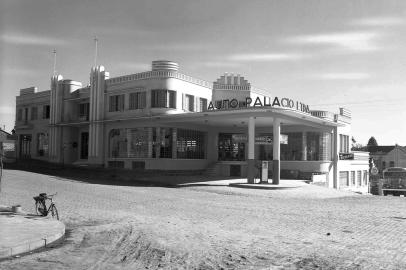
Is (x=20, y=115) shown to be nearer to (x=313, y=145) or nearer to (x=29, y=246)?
(x=313, y=145)

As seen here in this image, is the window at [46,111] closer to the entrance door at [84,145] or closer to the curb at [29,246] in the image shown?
the entrance door at [84,145]

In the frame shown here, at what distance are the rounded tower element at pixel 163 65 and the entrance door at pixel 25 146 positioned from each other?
2154 cm

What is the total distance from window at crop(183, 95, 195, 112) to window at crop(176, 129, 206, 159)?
197 cm

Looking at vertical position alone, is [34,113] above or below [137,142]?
above

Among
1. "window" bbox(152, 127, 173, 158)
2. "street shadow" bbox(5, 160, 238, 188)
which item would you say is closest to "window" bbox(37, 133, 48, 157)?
"street shadow" bbox(5, 160, 238, 188)

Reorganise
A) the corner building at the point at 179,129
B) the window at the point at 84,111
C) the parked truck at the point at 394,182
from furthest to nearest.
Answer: the window at the point at 84,111 → the parked truck at the point at 394,182 → the corner building at the point at 179,129

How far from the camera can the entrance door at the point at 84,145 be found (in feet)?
138

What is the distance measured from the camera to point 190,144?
35594mm

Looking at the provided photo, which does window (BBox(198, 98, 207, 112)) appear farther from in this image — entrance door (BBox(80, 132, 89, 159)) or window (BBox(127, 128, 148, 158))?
entrance door (BBox(80, 132, 89, 159))

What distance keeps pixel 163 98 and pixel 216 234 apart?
24415mm

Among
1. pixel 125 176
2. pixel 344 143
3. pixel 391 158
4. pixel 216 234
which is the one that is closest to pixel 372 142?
pixel 391 158

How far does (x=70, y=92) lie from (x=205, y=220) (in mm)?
33738

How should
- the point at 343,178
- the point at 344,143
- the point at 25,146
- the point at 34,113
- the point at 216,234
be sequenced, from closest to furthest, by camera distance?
the point at 216,234
the point at 343,178
the point at 344,143
the point at 34,113
the point at 25,146

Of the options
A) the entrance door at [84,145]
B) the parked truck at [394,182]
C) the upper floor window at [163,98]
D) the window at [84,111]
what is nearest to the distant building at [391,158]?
the parked truck at [394,182]
